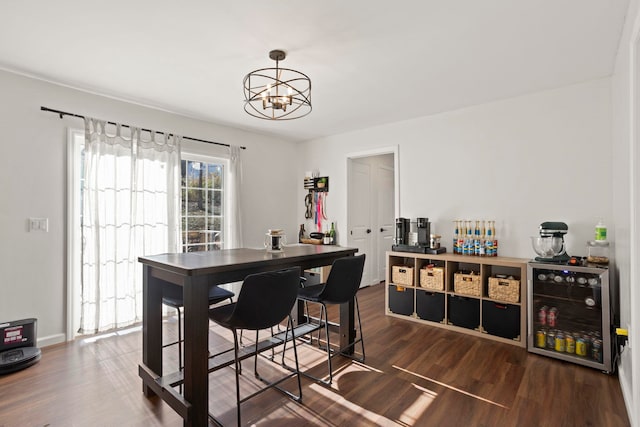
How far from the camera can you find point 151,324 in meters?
2.27

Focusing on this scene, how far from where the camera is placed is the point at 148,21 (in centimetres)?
220

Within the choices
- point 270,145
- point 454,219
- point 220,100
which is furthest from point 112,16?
point 454,219

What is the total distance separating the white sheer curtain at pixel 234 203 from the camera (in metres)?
4.66

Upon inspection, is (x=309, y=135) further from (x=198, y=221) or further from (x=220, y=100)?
(x=198, y=221)

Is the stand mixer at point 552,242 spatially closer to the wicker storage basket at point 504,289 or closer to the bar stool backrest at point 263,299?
the wicker storage basket at point 504,289

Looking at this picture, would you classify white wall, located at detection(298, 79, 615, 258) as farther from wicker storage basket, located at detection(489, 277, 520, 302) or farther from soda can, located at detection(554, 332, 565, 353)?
soda can, located at detection(554, 332, 565, 353)

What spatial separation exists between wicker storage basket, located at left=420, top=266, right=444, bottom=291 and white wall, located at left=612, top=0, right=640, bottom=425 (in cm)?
153

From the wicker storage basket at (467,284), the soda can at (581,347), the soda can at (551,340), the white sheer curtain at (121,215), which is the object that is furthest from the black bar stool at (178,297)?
the soda can at (581,347)

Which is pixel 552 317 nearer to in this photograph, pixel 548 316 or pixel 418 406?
pixel 548 316

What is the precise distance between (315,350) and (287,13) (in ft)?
9.15

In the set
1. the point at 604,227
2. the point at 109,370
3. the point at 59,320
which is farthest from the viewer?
the point at 59,320

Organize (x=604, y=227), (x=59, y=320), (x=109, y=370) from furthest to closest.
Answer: (x=59, y=320), (x=604, y=227), (x=109, y=370)

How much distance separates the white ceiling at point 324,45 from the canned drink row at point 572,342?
7.90 feet

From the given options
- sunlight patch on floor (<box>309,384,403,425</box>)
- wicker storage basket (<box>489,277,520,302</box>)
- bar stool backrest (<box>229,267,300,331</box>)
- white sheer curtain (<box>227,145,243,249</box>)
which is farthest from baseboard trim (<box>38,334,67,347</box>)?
wicker storage basket (<box>489,277,520,302</box>)
